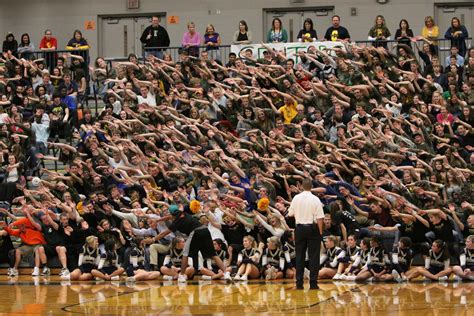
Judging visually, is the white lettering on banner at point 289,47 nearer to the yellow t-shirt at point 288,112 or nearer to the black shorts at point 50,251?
the yellow t-shirt at point 288,112

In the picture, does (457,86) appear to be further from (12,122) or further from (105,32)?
(105,32)

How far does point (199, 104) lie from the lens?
31.3 m

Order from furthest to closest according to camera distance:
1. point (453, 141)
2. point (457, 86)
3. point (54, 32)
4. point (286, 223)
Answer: point (54, 32) < point (457, 86) < point (453, 141) < point (286, 223)

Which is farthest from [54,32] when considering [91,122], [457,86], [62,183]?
[457,86]

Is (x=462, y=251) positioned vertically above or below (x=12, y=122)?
below

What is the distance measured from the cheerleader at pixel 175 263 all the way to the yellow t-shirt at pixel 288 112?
6.08 meters

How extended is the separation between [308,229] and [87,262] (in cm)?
593

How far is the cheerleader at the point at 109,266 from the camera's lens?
25703 millimetres

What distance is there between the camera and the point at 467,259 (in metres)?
24.0

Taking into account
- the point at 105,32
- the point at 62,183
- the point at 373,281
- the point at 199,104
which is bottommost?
the point at 373,281

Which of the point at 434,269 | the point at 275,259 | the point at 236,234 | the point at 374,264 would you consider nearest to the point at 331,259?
the point at 374,264

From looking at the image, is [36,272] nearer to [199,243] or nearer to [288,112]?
[199,243]

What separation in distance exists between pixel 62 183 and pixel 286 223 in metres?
5.77

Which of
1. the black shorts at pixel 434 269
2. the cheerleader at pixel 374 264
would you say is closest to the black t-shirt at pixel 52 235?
the cheerleader at pixel 374 264
